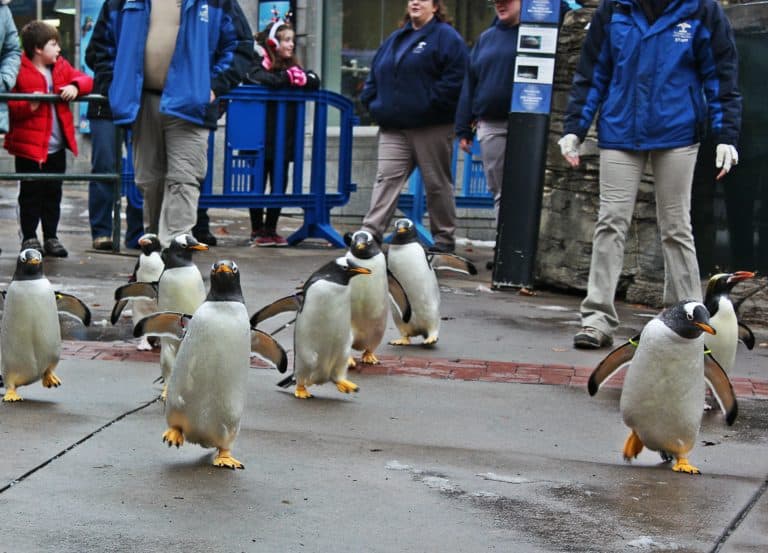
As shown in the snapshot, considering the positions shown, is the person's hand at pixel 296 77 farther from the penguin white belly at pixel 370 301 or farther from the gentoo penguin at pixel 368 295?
the penguin white belly at pixel 370 301

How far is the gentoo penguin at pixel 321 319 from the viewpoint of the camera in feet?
19.2

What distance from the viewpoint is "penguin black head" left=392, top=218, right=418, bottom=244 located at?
721 centimetres

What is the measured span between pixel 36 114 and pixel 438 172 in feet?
10.9

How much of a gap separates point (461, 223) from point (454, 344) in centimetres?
633

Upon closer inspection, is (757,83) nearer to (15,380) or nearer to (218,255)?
(218,255)

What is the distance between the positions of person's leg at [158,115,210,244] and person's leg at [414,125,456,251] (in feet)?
9.10

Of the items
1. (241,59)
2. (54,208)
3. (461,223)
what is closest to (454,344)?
(241,59)

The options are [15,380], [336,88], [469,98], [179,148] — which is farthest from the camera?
[336,88]

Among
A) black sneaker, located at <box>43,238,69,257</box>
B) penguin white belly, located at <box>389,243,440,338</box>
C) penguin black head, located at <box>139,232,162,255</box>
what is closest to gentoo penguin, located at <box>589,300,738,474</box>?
penguin white belly, located at <box>389,243,440,338</box>

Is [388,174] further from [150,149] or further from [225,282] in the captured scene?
[225,282]

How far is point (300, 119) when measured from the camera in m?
12.2

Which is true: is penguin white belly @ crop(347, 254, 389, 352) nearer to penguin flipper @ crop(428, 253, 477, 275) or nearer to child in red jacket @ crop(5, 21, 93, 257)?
penguin flipper @ crop(428, 253, 477, 275)

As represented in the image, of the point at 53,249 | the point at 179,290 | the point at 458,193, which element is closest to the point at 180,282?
the point at 179,290

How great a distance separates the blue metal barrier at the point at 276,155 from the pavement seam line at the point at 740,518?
7.59 m
